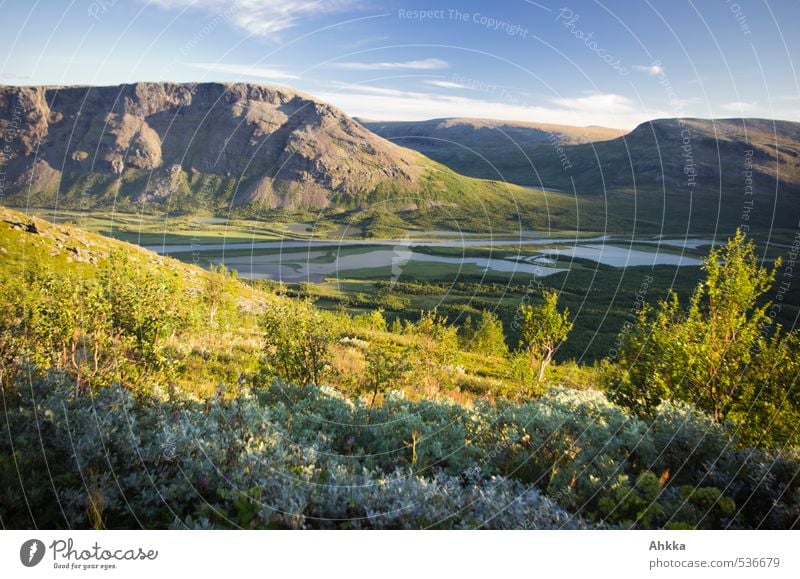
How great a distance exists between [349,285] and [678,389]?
137m

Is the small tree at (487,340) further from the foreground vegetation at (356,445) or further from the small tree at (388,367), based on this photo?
the foreground vegetation at (356,445)

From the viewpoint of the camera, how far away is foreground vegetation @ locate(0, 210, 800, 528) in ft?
17.4

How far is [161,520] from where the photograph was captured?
17.3 feet

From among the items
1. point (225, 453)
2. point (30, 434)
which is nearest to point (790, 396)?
point (225, 453)

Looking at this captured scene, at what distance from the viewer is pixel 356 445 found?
7.37 meters
